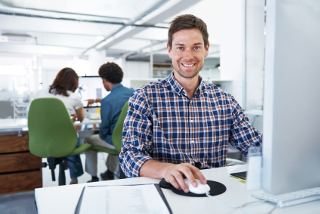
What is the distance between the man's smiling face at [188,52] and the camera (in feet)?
3.93

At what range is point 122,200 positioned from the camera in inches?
24.6

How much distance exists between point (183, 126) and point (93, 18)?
4.56m

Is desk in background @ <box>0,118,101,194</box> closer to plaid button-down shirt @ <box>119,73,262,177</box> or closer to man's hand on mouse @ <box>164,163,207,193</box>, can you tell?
plaid button-down shirt @ <box>119,73,262,177</box>

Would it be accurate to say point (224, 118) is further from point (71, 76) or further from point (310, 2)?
point (71, 76)

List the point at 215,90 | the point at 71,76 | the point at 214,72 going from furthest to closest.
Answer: the point at 214,72 → the point at 71,76 → the point at 215,90

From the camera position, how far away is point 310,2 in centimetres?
51

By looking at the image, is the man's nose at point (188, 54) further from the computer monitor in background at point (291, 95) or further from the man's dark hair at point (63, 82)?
the man's dark hair at point (63, 82)

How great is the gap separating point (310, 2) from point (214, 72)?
13.8 meters

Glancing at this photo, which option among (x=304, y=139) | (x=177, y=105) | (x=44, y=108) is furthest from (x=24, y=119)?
(x=304, y=139)

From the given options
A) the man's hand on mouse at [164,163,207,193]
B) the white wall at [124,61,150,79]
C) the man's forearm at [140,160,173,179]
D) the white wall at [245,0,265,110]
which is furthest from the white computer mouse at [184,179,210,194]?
the white wall at [124,61,150,79]

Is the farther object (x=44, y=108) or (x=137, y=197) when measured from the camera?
(x=44, y=108)

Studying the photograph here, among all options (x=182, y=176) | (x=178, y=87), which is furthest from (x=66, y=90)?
(x=182, y=176)

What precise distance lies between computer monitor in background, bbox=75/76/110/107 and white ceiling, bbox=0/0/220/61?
1.64 m

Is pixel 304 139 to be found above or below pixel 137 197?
above
